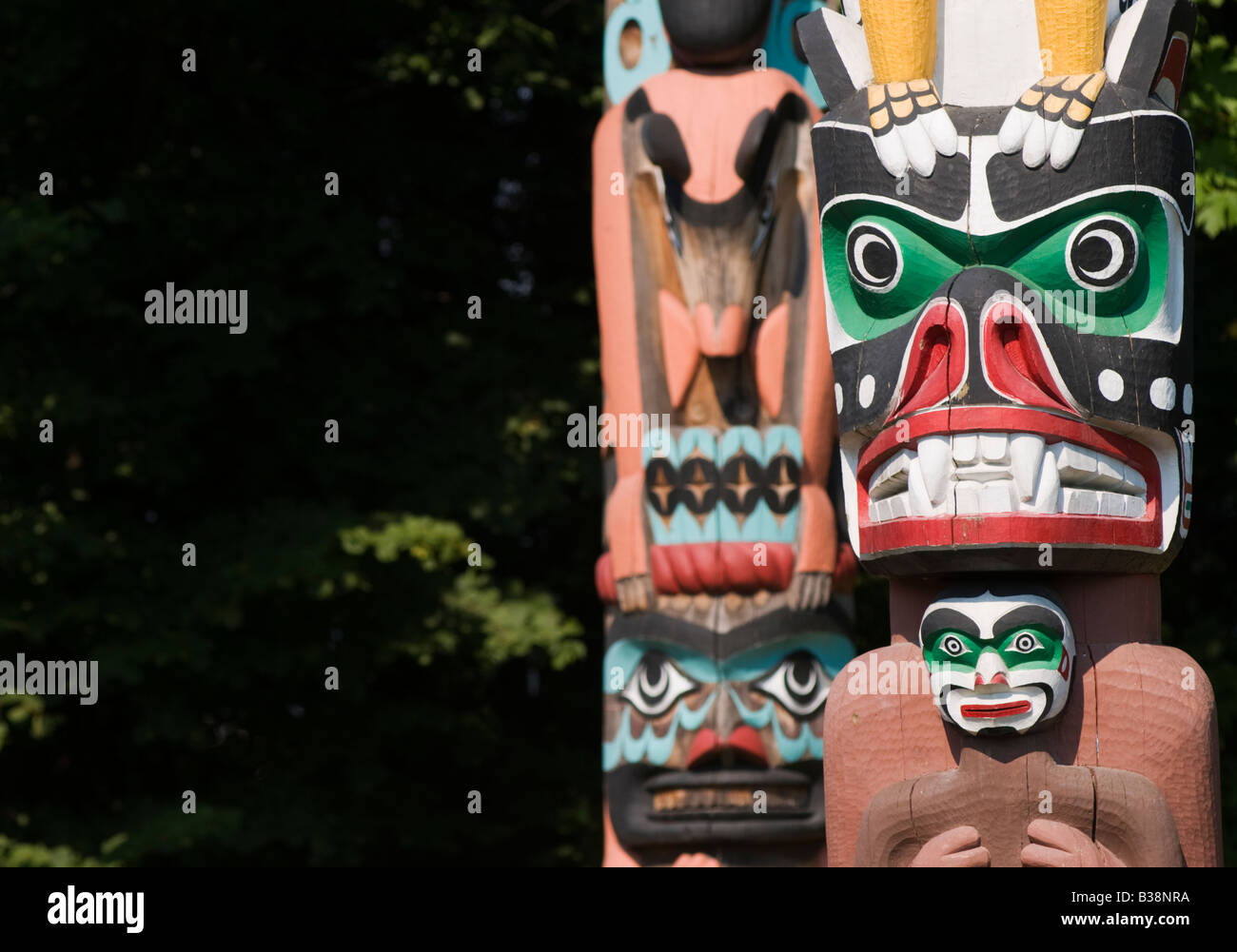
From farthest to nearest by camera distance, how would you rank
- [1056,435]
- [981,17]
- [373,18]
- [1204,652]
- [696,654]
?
[373,18]
[1204,652]
[696,654]
[981,17]
[1056,435]

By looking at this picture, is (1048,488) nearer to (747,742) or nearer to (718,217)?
(747,742)

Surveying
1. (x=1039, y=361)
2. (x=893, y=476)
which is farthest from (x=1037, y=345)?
(x=893, y=476)

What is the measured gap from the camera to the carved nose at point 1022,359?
445cm

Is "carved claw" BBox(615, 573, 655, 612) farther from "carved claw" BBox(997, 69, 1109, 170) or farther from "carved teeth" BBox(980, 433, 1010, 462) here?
"carved claw" BBox(997, 69, 1109, 170)

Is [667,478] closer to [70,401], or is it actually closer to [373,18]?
[70,401]

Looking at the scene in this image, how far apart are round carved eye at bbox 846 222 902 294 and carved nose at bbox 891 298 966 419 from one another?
0.69 ft

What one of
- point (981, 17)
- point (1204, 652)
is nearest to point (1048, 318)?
point (981, 17)

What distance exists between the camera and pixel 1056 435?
14.6 ft

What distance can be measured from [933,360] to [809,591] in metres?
2.51

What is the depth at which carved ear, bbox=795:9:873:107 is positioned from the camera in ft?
16.4

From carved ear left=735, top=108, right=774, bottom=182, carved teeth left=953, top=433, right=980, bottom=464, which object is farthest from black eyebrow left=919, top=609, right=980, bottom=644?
carved ear left=735, top=108, right=774, bottom=182

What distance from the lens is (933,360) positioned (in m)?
4.57

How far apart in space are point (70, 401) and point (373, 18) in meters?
3.51

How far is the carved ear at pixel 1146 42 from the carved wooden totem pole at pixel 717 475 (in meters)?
2.45
